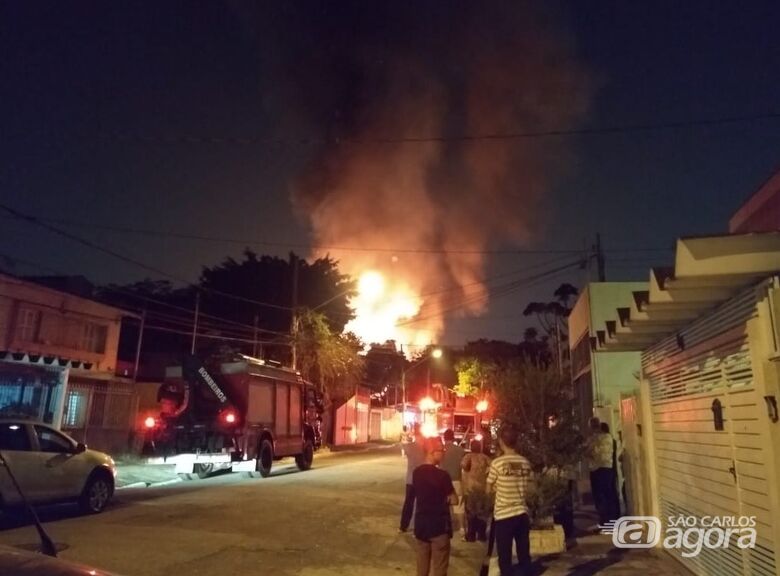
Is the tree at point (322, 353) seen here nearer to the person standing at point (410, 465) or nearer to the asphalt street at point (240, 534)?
the asphalt street at point (240, 534)

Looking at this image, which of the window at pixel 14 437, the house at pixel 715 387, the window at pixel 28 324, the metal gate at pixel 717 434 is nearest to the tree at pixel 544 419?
the house at pixel 715 387

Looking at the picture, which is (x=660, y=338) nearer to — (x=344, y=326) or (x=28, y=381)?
(x=28, y=381)

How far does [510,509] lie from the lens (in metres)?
6.38

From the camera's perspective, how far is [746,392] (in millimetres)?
5570

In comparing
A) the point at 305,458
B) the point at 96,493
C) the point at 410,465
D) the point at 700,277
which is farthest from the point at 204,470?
the point at 700,277

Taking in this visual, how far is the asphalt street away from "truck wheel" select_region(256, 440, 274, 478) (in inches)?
122

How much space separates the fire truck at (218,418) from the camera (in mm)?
16391

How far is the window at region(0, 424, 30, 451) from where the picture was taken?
31.6 feet

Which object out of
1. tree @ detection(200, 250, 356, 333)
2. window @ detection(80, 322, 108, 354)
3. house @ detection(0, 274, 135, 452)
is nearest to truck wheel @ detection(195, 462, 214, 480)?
house @ detection(0, 274, 135, 452)

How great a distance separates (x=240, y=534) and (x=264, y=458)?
880 centimetres

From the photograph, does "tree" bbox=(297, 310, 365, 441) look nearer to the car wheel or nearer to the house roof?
the car wheel

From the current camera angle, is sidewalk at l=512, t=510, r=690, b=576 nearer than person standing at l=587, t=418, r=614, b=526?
Yes

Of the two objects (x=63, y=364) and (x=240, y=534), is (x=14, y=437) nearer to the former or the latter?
(x=240, y=534)

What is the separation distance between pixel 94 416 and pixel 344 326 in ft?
61.0
